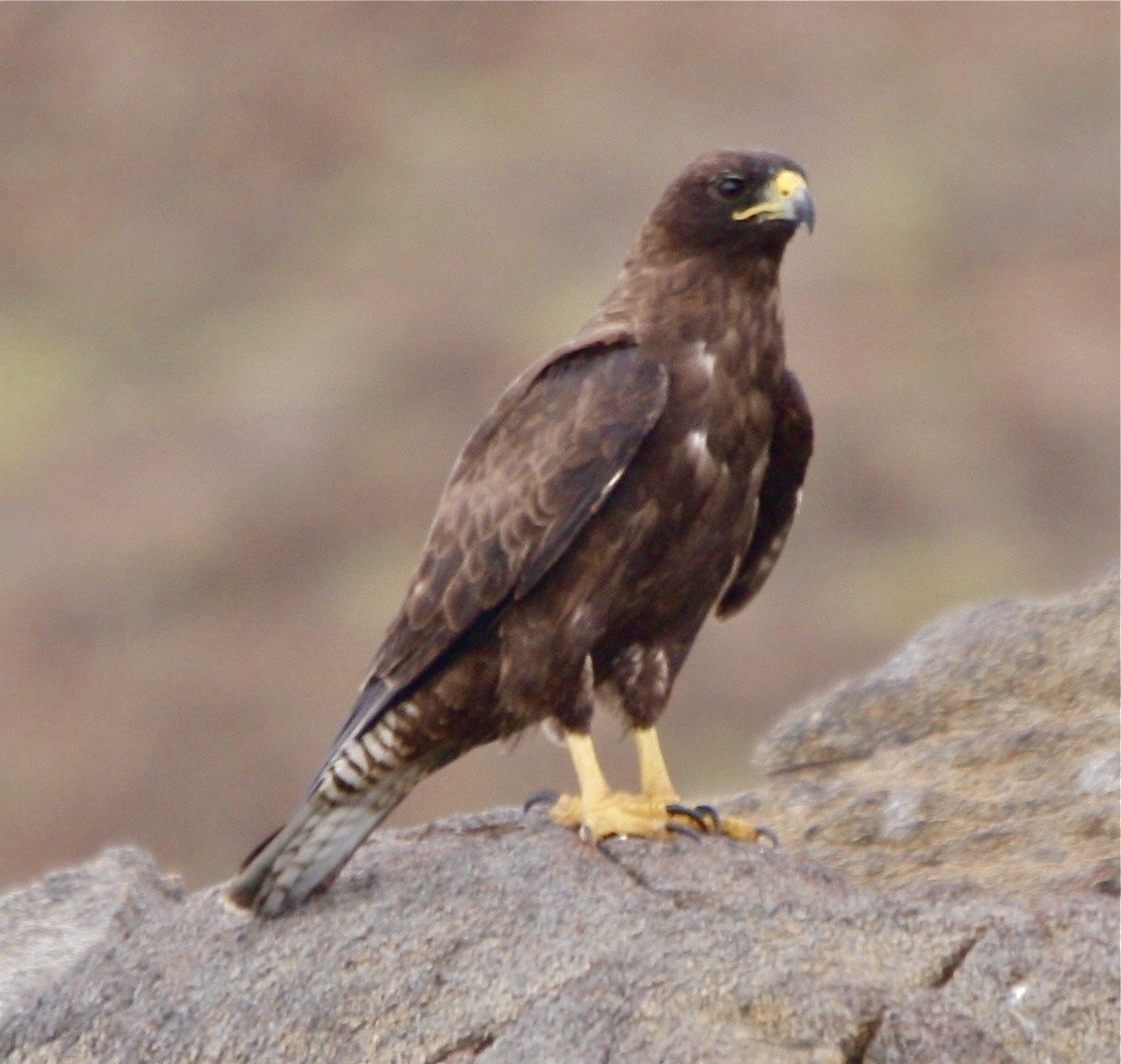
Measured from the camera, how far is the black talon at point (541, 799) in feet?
29.4

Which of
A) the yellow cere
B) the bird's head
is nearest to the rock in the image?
the bird's head

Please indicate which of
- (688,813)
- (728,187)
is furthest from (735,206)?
(688,813)

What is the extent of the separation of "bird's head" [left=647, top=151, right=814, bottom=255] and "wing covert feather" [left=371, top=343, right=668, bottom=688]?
1.51 feet

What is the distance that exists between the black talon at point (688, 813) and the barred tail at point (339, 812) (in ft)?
2.25

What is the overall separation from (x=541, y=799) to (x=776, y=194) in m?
1.93

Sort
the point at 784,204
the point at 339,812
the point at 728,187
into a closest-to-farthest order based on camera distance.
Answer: the point at 339,812 < the point at 784,204 < the point at 728,187

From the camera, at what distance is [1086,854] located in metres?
8.29

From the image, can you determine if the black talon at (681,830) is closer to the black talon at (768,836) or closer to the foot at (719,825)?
the foot at (719,825)

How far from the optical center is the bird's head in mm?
8930

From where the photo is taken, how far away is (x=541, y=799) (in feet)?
29.6

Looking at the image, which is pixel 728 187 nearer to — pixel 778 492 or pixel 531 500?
pixel 778 492

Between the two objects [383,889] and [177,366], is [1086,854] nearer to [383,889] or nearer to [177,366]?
[383,889]

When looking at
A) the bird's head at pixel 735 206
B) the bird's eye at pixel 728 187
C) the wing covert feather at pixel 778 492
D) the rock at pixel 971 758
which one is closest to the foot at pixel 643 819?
the rock at pixel 971 758

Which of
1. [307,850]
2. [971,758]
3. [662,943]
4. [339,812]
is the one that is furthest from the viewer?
[971,758]
